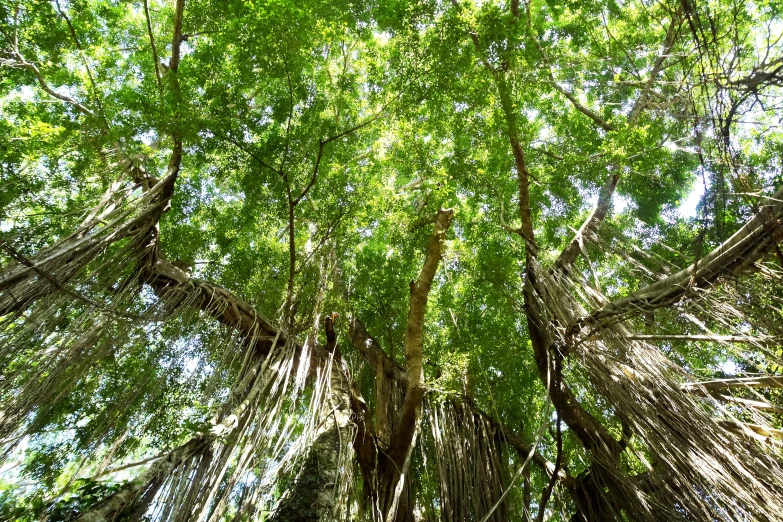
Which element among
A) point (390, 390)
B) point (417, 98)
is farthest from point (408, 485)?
point (417, 98)

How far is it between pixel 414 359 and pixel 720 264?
1770 mm

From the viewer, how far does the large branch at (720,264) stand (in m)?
2.16

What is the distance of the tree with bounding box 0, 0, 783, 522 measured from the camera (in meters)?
2.43

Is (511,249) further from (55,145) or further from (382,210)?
(55,145)

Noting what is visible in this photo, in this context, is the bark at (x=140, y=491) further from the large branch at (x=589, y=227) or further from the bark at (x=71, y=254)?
the large branch at (x=589, y=227)

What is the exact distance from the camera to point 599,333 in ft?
9.78

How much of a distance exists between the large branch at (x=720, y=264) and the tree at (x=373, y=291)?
0.02 m

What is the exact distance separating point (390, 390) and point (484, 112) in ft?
8.50

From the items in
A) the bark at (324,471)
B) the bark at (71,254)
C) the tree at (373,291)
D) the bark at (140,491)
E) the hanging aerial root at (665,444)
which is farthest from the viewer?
the bark at (71,254)

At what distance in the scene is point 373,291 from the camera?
4.59 meters

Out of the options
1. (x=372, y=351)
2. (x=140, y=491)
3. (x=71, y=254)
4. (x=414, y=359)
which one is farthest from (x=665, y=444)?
(x=71, y=254)

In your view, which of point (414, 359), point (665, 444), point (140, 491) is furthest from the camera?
point (414, 359)

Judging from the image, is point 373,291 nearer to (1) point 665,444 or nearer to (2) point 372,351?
(2) point 372,351

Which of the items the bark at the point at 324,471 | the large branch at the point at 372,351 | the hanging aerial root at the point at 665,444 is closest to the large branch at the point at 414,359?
the bark at the point at 324,471
